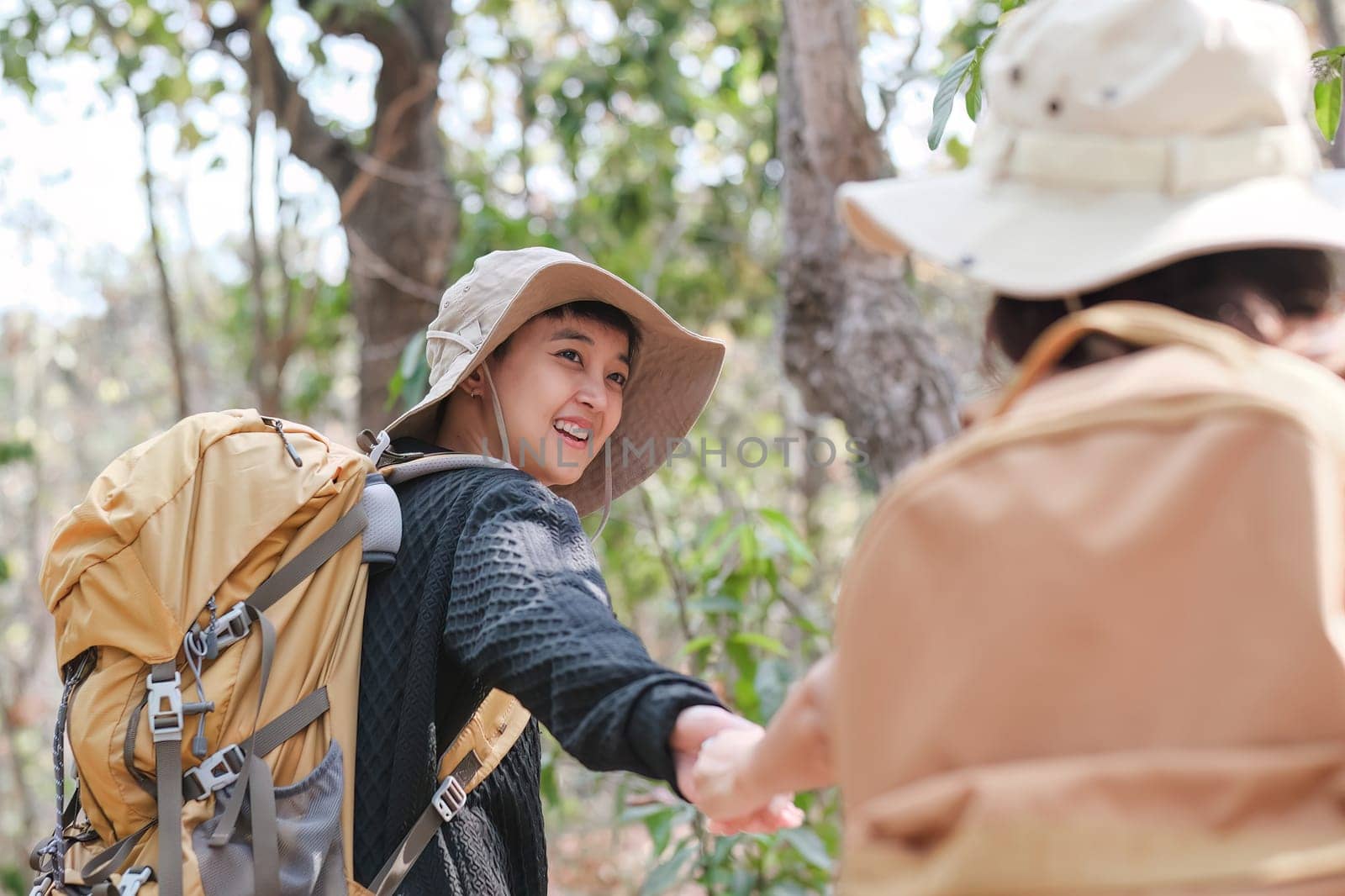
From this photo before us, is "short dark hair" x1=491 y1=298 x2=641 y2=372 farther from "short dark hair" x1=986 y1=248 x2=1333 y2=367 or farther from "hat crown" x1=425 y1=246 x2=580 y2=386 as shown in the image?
"short dark hair" x1=986 y1=248 x2=1333 y2=367

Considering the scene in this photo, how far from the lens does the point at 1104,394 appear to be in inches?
33.8

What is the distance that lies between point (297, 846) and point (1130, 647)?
1077 mm

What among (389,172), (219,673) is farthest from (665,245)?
(219,673)

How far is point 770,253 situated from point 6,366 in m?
8.11

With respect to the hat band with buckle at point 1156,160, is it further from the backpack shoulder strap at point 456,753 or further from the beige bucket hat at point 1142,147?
the backpack shoulder strap at point 456,753

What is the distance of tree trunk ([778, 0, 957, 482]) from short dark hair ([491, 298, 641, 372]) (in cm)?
121

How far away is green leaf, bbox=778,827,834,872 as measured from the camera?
2881 millimetres

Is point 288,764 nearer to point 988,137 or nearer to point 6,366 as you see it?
point 988,137

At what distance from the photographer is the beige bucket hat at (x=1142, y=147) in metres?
0.98

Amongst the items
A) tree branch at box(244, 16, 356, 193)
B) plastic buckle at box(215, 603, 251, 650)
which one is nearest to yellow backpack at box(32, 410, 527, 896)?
plastic buckle at box(215, 603, 251, 650)

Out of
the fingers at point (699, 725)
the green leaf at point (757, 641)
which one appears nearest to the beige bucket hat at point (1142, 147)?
the fingers at point (699, 725)

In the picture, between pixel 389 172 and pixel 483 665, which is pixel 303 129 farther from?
pixel 483 665

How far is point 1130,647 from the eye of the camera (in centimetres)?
83

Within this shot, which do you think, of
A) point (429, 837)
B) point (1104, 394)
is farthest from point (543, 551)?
point (1104, 394)
